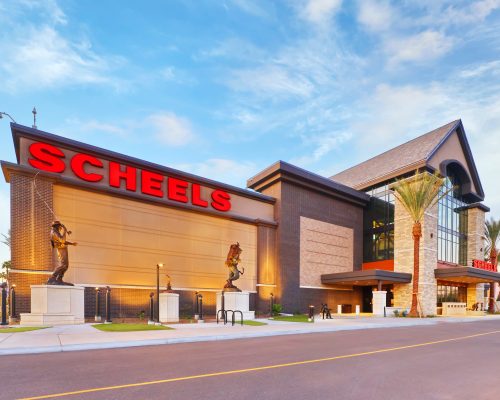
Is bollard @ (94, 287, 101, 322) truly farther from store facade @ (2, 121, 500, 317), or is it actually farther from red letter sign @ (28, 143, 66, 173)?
red letter sign @ (28, 143, 66, 173)

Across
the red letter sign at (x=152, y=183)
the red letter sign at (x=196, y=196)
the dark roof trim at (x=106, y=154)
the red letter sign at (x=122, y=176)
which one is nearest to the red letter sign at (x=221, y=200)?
the dark roof trim at (x=106, y=154)

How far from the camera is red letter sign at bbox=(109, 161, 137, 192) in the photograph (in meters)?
24.8

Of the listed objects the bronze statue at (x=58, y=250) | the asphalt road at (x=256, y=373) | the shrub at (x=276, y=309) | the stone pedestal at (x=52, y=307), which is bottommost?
the shrub at (x=276, y=309)

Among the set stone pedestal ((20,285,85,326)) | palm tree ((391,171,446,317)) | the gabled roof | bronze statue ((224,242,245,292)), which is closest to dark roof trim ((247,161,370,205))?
the gabled roof

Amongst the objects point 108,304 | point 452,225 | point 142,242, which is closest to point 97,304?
point 108,304

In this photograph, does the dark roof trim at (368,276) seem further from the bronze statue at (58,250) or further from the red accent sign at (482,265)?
the bronze statue at (58,250)

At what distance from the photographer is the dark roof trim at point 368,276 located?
32.7 meters

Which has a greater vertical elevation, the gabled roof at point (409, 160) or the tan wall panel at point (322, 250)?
the gabled roof at point (409, 160)

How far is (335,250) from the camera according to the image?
38062 mm

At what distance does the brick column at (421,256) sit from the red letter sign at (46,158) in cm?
3147

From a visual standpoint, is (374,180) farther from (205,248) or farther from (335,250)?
(205,248)

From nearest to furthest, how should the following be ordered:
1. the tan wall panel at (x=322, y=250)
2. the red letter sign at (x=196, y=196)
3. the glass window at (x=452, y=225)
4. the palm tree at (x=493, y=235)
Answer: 1. the red letter sign at (x=196, y=196)
2. the tan wall panel at (x=322, y=250)
3. the glass window at (x=452, y=225)
4. the palm tree at (x=493, y=235)

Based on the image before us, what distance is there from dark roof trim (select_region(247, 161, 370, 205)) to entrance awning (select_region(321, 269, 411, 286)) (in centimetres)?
850

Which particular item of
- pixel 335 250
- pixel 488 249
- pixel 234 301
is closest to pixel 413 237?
pixel 335 250
